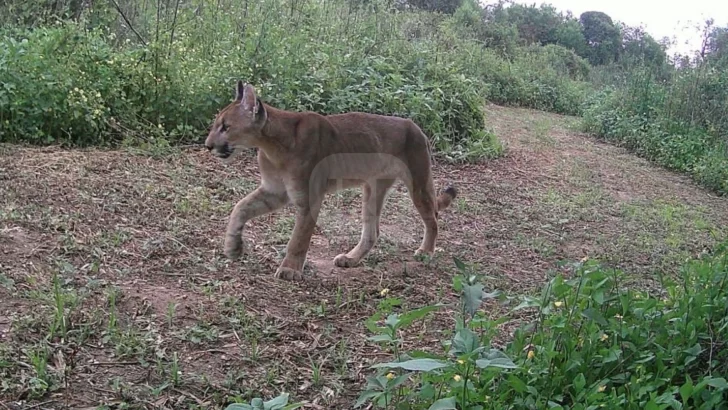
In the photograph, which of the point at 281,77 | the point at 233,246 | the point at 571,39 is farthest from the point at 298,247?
the point at 571,39

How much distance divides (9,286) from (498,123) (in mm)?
9863

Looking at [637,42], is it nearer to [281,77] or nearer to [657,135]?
[657,135]

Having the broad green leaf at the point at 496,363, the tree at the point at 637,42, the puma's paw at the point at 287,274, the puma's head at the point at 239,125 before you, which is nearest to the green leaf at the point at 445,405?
the broad green leaf at the point at 496,363

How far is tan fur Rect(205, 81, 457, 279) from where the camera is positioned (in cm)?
491

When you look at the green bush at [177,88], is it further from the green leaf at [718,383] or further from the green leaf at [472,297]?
the green leaf at [718,383]

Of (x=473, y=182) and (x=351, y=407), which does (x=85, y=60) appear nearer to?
A: (x=473, y=182)

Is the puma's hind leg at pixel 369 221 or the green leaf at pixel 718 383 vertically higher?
the green leaf at pixel 718 383

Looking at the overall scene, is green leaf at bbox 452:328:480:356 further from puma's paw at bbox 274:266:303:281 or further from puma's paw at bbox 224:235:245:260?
puma's paw at bbox 224:235:245:260

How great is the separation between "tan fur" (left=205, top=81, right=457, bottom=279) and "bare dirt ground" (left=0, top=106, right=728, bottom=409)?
0.28 metres

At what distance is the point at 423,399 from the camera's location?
9.48 feet

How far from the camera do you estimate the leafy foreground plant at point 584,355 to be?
265 centimetres

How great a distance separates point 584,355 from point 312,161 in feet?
8.28

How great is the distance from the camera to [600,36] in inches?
979

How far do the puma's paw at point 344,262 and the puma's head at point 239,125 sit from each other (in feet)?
3.47
